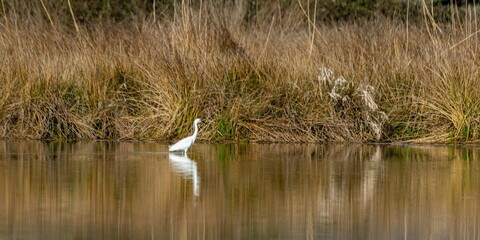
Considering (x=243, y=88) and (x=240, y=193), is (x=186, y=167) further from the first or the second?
(x=243, y=88)

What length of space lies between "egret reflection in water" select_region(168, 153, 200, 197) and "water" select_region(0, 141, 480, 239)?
19 millimetres

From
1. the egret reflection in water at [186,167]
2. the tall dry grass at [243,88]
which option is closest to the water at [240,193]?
the egret reflection in water at [186,167]

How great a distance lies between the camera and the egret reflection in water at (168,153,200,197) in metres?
9.99

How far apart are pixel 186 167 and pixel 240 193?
2127mm

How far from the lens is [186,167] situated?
11.4m

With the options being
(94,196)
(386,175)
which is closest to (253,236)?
(94,196)

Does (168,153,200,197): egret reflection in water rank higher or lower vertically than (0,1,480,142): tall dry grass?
lower

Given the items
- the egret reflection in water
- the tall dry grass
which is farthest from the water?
the tall dry grass

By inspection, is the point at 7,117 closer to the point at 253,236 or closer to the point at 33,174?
the point at 33,174

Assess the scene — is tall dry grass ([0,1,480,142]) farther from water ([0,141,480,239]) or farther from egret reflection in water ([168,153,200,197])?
egret reflection in water ([168,153,200,197])

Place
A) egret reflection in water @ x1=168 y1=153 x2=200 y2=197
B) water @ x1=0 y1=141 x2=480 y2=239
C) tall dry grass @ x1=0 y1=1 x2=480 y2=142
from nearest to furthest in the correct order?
water @ x1=0 y1=141 x2=480 y2=239
egret reflection in water @ x1=168 y1=153 x2=200 y2=197
tall dry grass @ x1=0 y1=1 x2=480 y2=142

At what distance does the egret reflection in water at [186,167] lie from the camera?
9.99 m

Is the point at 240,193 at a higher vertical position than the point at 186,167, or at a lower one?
lower

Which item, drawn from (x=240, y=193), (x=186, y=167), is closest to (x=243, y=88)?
(x=186, y=167)
